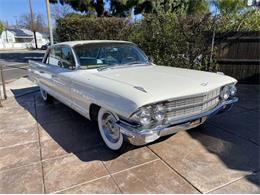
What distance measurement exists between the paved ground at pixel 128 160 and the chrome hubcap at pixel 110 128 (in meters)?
0.22

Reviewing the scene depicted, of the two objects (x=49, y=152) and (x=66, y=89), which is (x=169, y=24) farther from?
(x=49, y=152)

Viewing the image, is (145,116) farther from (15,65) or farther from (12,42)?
(12,42)

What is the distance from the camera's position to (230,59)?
24.8 ft

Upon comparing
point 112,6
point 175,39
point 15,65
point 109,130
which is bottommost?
point 15,65

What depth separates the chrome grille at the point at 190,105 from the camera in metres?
2.82

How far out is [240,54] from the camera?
293 inches

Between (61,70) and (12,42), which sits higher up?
(61,70)

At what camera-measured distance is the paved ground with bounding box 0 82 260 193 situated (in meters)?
2.66

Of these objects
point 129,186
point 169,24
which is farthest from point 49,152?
point 169,24

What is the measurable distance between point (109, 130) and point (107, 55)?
1537mm

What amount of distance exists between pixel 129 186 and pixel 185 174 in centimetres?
73

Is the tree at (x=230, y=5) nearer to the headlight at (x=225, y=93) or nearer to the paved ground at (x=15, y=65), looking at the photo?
the headlight at (x=225, y=93)

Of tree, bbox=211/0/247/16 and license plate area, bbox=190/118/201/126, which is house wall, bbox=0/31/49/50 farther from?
license plate area, bbox=190/118/201/126

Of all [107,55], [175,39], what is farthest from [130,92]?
[175,39]
